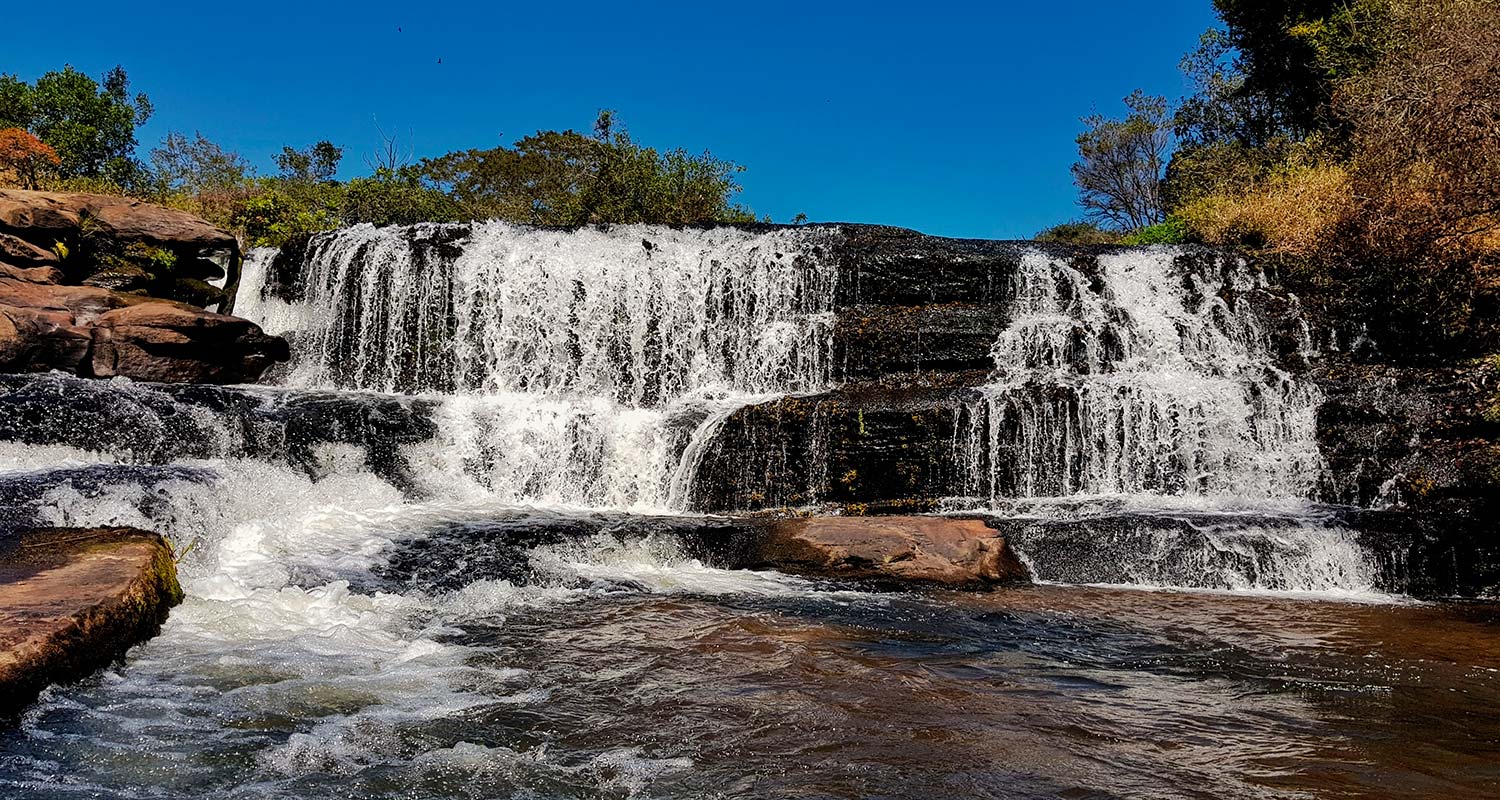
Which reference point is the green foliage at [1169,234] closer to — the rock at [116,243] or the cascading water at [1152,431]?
the cascading water at [1152,431]

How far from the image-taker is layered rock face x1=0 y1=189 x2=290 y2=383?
1222cm

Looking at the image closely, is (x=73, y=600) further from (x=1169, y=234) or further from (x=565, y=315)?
(x=1169, y=234)

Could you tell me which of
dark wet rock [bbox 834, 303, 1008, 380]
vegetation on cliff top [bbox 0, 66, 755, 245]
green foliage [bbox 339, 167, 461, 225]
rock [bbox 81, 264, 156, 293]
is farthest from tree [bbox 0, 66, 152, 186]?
dark wet rock [bbox 834, 303, 1008, 380]

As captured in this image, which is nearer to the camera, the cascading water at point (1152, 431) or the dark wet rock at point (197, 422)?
the cascading water at point (1152, 431)

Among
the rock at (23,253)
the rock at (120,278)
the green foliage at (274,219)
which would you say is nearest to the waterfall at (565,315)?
the rock at (120,278)

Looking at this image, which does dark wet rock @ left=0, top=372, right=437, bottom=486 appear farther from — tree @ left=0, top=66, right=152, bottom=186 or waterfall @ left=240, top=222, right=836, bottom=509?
tree @ left=0, top=66, right=152, bottom=186

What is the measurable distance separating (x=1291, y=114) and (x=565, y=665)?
87.4 ft

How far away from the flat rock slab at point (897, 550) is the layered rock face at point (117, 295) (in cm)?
991

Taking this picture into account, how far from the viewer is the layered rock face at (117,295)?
1222 centimetres

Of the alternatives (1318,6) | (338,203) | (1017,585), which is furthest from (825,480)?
(1318,6)

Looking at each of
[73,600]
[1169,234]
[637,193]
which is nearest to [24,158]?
[637,193]

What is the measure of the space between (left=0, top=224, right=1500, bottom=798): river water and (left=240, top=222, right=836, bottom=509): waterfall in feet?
0.20

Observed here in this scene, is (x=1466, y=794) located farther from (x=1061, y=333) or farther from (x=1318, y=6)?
(x=1318, y=6)

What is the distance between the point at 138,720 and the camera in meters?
3.98
